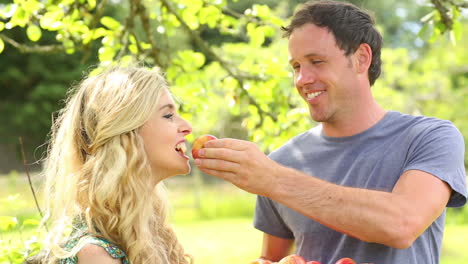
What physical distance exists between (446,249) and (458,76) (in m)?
9.58

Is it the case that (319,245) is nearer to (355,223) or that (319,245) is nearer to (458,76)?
(355,223)

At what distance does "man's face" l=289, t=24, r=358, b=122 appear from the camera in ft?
8.63

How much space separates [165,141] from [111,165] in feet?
0.73

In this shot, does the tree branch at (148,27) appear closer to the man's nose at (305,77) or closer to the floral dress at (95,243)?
the man's nose at (305,77)

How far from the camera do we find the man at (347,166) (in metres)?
2.09

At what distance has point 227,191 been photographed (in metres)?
18.5

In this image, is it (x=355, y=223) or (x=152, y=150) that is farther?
(x=152, y=150)

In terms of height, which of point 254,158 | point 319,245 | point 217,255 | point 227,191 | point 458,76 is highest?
point 254,158

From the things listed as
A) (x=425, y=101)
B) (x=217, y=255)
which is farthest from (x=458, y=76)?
(x=217, y=255)

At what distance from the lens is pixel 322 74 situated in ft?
8.63

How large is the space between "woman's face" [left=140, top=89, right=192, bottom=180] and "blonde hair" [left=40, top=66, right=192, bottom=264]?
0.03 m

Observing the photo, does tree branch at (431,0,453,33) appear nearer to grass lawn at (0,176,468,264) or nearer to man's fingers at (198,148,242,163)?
man's fingers at (198,148,242,163)

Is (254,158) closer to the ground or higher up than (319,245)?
higher up

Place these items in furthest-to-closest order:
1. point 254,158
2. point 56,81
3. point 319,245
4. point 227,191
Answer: point 56,81
point 227,191
point 319,245
point 254,158
